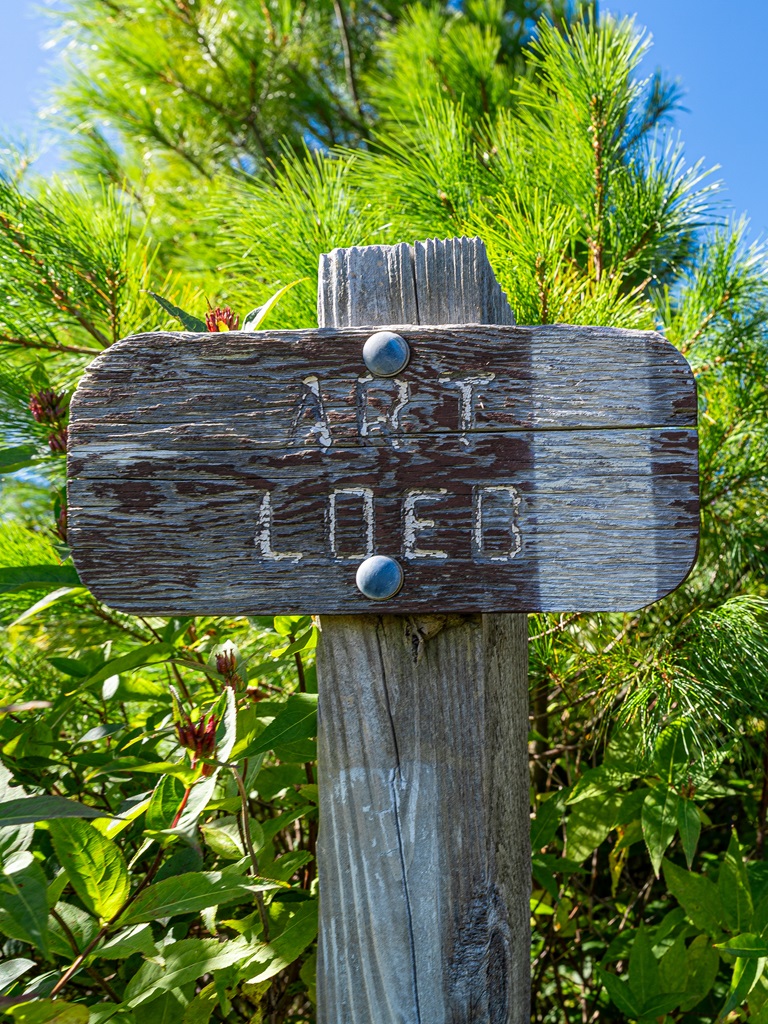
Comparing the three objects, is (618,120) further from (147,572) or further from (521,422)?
(147,572)

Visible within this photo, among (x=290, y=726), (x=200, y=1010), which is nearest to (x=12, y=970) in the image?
(x=200, y=1010)

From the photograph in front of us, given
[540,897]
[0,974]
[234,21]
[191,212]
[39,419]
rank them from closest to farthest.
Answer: [0,974]
[39,419]
[540,897]
[191,212]
[234,21]

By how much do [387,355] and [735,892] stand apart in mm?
610

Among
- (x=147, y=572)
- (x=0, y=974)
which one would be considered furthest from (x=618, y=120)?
(x=0, y=974)

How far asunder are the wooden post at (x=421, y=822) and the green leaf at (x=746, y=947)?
166mm

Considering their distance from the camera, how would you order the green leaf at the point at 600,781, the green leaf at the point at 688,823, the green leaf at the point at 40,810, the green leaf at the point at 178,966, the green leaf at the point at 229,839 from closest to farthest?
the green leaf at the point at 40,810, the green leaf at the point at 178,966, the green leaf at the point at 229,839, the green leaf at the point at 688,823, the green leaf at the point at 600,781

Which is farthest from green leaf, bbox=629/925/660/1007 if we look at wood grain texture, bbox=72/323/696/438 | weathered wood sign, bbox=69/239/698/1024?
wood grain texture, bbox=72/323/696/438

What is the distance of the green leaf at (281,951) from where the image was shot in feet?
2.29

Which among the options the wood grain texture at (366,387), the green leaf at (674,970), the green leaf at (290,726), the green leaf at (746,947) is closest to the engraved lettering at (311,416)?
the wood grain texture at (366,387)

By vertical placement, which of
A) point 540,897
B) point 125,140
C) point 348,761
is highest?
point 125,140

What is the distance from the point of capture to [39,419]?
1000mm

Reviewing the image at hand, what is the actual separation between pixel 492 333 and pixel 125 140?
207 centimetres

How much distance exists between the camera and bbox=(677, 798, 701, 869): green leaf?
0.85 metres

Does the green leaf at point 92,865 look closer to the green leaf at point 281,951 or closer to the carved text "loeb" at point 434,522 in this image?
the green leaf at point 281,951
